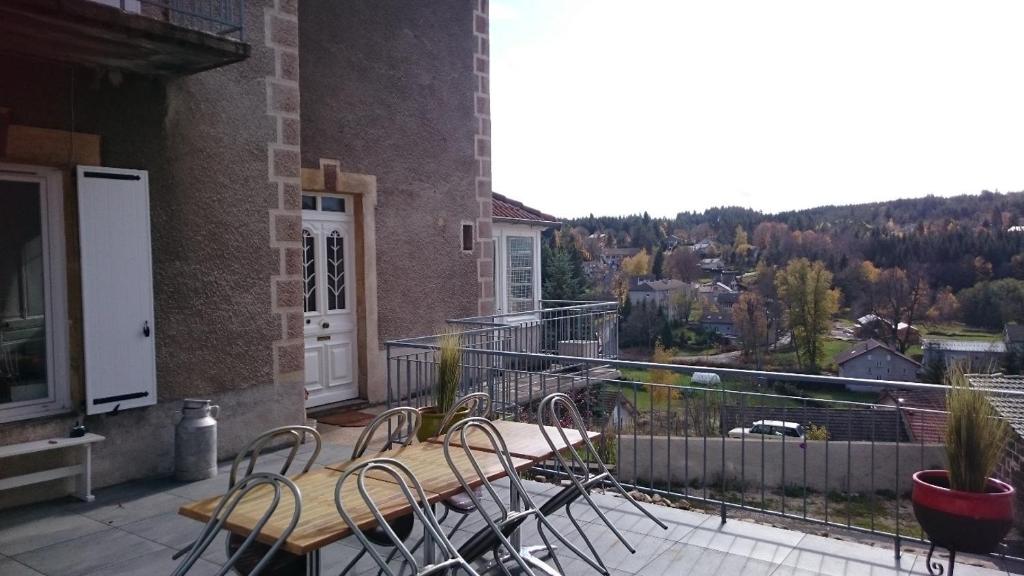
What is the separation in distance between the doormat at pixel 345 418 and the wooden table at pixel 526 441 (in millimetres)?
3513

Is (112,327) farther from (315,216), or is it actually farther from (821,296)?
(821,296)

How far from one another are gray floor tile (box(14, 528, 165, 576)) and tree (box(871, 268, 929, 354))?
215 feet

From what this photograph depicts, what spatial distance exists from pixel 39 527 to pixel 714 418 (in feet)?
47.1

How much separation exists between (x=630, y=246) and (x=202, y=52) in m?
77.4

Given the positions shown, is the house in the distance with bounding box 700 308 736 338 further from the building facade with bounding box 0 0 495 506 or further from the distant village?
the building facade with bounding box 0 0 495 506

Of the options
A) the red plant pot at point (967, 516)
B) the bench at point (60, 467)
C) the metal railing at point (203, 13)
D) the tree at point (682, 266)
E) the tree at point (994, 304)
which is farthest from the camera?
the tree at point (682, 266)

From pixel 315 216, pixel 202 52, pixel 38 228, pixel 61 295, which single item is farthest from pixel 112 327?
pixel 315 216

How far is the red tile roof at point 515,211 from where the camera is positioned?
1274 cm

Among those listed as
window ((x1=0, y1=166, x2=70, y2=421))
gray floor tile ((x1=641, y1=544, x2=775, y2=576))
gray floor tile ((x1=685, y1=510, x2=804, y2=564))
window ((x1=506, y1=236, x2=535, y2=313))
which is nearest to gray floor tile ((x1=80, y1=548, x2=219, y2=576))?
window ((x1=0, y1=166, x2=70, y2=421))

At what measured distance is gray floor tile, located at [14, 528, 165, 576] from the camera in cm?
392

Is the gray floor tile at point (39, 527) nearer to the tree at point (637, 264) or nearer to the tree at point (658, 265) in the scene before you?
the tree at point (637, 264)

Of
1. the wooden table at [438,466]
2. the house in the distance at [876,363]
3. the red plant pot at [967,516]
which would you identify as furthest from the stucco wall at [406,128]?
the house in the distance at [876,363]

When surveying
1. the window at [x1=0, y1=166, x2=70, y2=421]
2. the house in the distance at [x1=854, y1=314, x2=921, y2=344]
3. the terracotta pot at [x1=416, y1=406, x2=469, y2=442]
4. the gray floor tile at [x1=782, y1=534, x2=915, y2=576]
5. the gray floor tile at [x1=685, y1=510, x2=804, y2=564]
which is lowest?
the house in the distance at [x1=854, y1=314, x2=921, y2=344]

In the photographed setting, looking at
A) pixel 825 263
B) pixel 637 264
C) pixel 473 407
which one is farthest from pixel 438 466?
pixel 637 264
